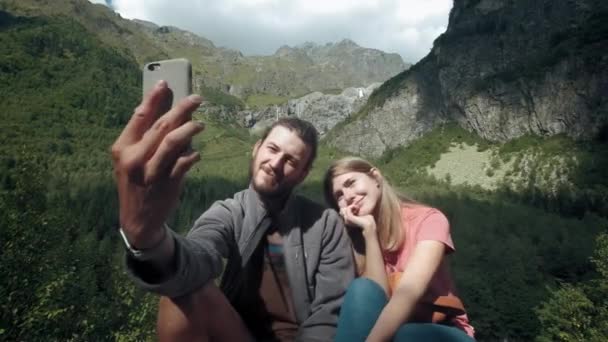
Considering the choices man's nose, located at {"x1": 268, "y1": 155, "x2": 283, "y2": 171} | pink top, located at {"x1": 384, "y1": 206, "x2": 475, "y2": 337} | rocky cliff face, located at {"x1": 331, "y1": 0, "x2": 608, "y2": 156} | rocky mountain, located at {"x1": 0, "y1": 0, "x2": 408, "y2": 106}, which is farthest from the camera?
rocky mountain, located at {"x1": 0, "y1": 0, "x2": 408, "y2": 106}

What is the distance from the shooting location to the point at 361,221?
2346mm

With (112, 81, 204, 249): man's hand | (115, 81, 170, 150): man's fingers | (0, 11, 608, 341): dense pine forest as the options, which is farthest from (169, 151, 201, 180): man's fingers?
(0, 11, 608, 341): dense pine forest

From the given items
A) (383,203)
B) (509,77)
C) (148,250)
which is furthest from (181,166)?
(509,77)

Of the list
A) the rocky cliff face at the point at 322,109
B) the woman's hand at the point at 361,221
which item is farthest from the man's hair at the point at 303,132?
the rocky cliff face at the point at 322,109

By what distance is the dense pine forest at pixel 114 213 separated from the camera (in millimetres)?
17391

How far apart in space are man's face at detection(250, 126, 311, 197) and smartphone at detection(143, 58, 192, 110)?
815mm

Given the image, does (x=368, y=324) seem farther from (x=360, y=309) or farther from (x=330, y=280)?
(x=330, y=280)

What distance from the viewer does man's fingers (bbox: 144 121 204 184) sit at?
1.07 m

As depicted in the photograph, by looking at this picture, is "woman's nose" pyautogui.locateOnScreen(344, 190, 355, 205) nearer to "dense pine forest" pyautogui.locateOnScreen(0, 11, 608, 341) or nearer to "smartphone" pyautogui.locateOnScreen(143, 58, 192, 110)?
"dense pine forest" pyautogui.locateOnScreen(0, 11, 608, 341)

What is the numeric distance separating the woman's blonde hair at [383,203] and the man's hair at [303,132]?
0.83ft

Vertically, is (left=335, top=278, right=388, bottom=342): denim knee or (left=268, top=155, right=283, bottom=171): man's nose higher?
(left=268, top=155, right=283, bottom=171): man's nose

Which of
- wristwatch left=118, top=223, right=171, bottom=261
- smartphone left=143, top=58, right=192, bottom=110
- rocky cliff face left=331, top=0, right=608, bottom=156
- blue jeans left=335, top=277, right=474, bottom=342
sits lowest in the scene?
blue jeans left=335, top=277, right=474, bottom=342

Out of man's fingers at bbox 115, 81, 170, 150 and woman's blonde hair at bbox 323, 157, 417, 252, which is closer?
man's fingers at bbox 115, 81, 170, 150

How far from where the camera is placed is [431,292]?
2.25 metres
